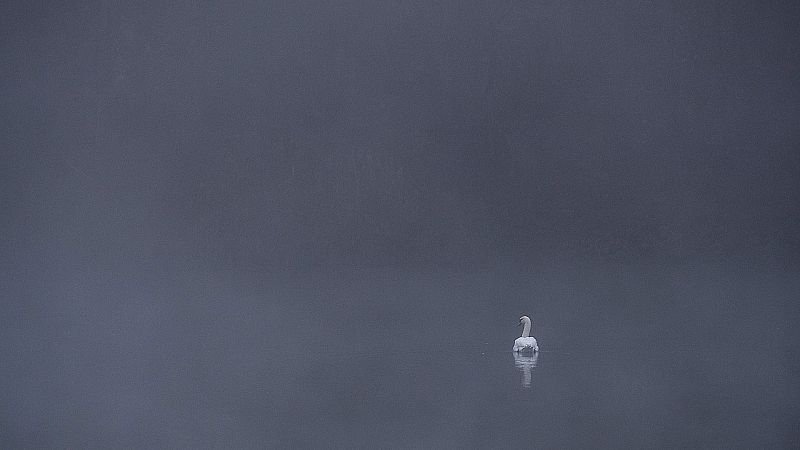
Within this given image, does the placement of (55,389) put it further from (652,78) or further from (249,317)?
(652,78)

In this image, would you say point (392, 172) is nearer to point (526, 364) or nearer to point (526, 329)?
point (526, 329)

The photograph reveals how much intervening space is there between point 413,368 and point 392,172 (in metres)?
15.2

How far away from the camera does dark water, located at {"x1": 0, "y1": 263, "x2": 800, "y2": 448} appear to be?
21.4 ft

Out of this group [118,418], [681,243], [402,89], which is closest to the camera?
[118,418]

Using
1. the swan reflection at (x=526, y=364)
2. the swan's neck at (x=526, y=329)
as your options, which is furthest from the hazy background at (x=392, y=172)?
the swan reflection at (x=526, y=364)

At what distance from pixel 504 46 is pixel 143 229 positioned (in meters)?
8.58

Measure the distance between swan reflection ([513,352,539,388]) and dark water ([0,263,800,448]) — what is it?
0.03m

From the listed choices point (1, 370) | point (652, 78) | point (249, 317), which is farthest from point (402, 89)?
point (1, 370)

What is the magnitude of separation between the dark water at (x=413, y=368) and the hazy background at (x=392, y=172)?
125mm

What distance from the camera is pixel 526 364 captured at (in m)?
8.95

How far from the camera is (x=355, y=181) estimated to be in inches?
925

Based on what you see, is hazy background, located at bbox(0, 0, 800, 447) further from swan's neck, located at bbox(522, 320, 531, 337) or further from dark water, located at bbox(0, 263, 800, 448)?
swan's neck, located at bbox(522, 320, 531, 337)

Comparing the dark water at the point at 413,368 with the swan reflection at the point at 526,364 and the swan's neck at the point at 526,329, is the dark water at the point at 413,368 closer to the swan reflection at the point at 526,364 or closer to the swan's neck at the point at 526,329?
the swan reflection at the point at 526,364

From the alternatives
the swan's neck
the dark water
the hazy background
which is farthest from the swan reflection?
the hazy background
